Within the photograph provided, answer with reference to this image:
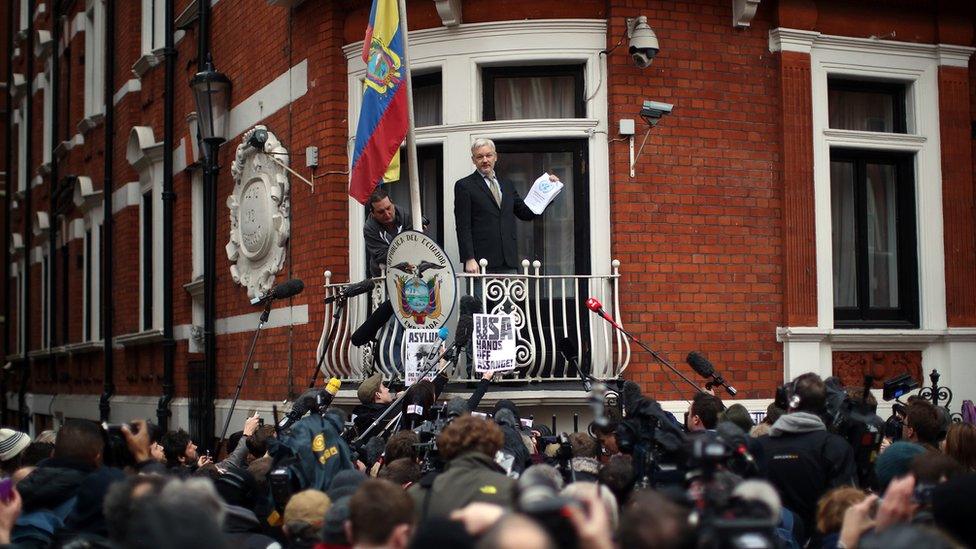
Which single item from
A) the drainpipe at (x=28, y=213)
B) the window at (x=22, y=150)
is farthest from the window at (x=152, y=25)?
the window at (x=22, y=150)

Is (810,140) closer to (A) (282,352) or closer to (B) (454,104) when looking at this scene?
(B) (454,104)

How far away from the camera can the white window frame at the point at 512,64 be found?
10.9 meters

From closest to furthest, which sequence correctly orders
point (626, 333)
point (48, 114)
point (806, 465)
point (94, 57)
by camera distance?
point (806, 465)
point (626, 333)
point (94, 57)
point (48, 114)

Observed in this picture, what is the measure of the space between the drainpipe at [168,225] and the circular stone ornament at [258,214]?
264 cm

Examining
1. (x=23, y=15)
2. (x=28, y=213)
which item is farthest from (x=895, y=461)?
(x=23, y=15)

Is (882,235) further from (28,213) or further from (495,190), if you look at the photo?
(28,213)

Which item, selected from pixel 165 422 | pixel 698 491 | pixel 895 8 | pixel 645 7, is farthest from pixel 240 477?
pixel 165 422

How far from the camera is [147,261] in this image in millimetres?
18328

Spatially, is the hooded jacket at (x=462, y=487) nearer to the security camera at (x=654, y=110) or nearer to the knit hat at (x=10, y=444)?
the knit hat at (x=10, y=444)

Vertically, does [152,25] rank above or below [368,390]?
above

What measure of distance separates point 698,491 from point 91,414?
61.9 ft

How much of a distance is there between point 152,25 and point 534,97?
8.76m

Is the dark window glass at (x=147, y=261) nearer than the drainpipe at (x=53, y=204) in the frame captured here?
Yes

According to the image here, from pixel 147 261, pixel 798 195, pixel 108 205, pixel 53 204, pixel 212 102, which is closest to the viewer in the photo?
pixel 798 195
